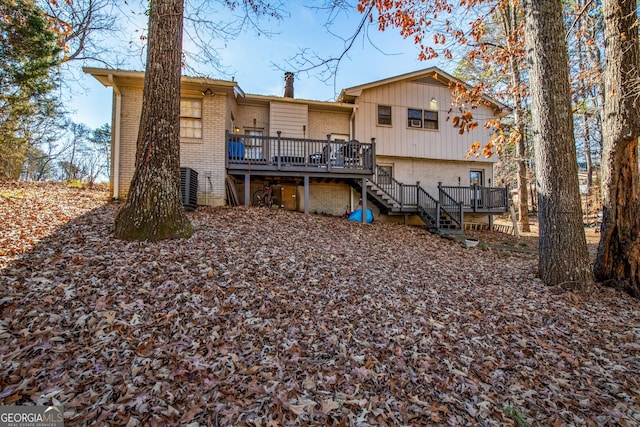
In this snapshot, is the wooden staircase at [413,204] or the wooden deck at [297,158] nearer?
the wooden deck at [297,158]

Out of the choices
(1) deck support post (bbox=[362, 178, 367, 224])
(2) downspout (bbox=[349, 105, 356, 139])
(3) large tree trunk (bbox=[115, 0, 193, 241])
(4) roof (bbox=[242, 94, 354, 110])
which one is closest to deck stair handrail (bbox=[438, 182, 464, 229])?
(1) deck support post (bbox=[362, 178, 367, 224])

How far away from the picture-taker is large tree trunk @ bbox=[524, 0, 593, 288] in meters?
4.76

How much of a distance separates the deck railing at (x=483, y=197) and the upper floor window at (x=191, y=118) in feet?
32.7

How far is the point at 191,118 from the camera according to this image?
9820 mm

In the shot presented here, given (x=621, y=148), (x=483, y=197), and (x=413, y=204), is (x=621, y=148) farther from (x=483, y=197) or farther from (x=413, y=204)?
(x=483, y=197)

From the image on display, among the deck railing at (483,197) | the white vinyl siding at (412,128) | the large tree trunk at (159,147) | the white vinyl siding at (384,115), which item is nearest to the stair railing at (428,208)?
the deck railing at (483,197)

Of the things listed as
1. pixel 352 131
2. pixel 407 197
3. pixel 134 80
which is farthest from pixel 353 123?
pixel 134 80

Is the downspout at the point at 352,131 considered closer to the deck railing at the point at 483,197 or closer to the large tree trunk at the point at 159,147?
the deck railing at the point at 483,197

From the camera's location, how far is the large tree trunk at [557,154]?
4.76 meters

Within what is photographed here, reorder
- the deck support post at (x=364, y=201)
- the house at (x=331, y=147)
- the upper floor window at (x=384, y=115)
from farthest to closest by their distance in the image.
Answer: the upper floor window at (x=384, y=115) → the deck support post at (x=364, y=201) → the house at (x=331, y=147)

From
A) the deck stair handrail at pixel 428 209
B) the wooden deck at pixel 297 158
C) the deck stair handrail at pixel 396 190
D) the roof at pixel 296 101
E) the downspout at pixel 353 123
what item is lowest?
the deck stair handrail at pixel 428 209

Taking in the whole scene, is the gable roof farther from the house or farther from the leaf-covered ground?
the leaf-covered ground

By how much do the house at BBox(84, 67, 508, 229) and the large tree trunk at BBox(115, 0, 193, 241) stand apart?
4137 mm

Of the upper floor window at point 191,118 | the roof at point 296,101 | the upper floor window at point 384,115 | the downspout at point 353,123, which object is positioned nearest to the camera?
the upper floor window at point 191,118
